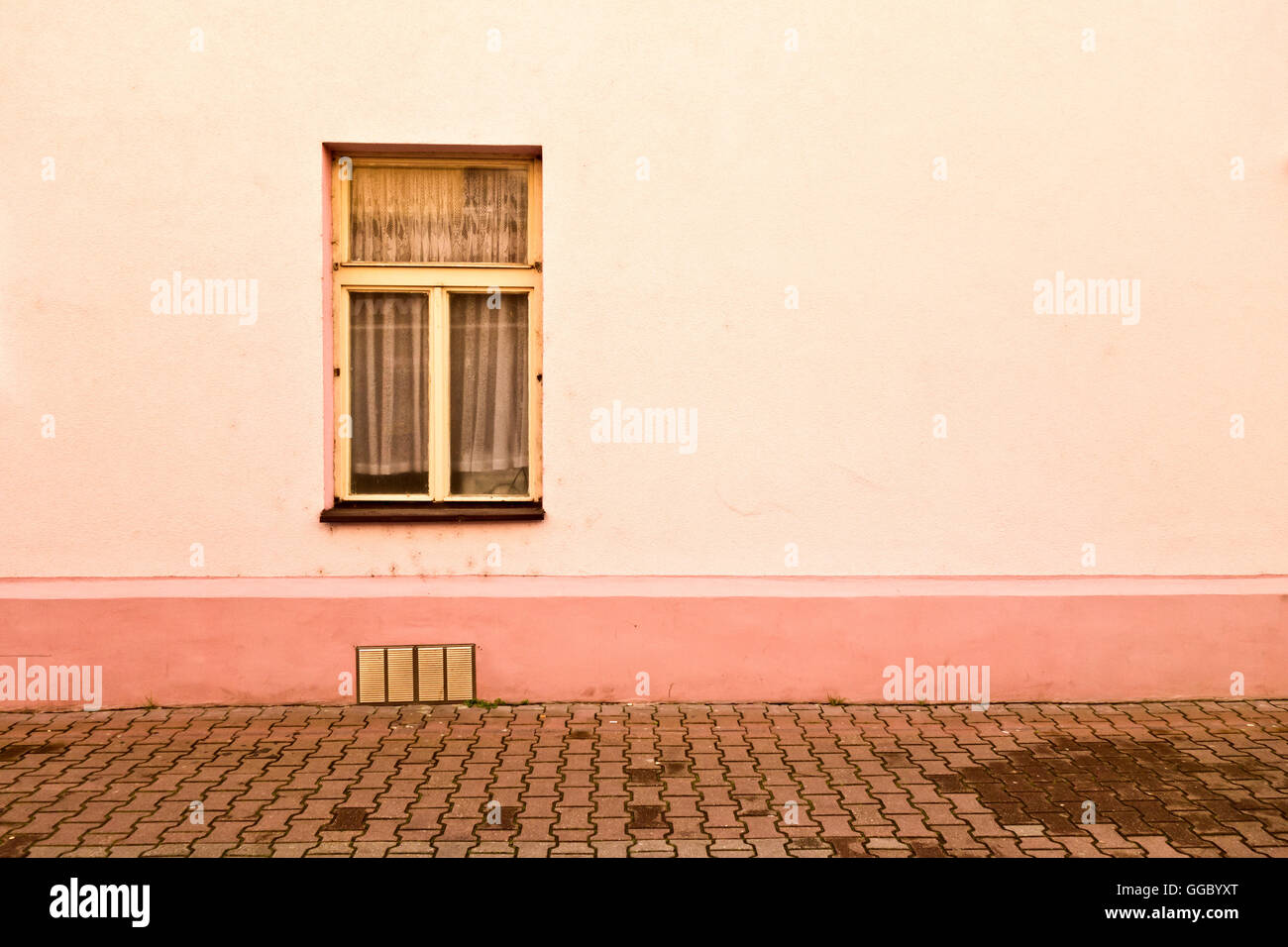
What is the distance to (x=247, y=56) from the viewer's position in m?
5.95

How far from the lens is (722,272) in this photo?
6086 millimetres

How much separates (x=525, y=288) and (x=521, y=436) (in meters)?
0.88

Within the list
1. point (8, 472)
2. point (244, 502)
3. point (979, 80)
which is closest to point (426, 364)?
Answer: point (244, 502)

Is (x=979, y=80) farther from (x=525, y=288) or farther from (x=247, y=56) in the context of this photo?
(x=247, y=56)

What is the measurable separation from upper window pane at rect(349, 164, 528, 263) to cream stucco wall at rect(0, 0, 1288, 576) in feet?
0.97

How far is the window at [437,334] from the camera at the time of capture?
6262 mm

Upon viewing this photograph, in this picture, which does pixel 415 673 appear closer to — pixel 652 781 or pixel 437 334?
pixel 652 781

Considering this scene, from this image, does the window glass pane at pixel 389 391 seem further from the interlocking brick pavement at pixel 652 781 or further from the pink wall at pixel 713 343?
the interlocking brick pavement at pixel 652 781

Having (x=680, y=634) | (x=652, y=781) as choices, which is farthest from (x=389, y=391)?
(x=652, y=781)

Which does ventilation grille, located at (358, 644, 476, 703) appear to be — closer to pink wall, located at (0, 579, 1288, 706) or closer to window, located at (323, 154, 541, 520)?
pink wall, located at (0, 579, 1288, 706)

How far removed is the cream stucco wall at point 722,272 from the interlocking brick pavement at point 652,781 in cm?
87

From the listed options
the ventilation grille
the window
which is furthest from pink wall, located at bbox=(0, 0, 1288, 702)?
the window

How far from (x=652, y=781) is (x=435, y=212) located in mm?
3518

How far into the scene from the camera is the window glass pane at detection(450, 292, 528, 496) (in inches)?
250
